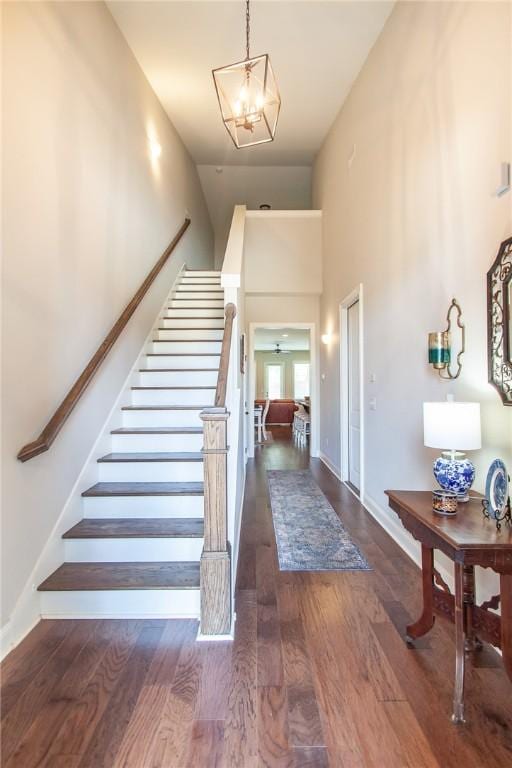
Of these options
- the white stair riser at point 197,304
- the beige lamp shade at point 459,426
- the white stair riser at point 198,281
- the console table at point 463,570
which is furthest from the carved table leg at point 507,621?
the white stair riser at point 198,281

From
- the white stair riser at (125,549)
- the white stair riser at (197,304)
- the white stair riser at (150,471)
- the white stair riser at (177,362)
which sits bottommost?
the white stair riser at (125,549)

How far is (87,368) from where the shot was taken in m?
2.60

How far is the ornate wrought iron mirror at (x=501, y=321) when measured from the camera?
1733 mm

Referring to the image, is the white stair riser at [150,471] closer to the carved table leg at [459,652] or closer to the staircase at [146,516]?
the staircase at [146,516]

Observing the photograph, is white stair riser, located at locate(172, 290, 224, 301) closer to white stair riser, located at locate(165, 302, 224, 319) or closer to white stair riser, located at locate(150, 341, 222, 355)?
white stair riser, located at locate(165, 302, 224, 319)

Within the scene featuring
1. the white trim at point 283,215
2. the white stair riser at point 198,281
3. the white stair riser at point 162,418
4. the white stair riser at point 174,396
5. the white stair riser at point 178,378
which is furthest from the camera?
the white trim at point 283,215

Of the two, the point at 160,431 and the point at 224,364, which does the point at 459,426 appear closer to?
the point at 224,364

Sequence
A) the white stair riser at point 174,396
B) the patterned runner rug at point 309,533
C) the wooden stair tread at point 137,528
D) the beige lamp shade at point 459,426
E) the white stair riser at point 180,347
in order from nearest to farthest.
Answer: the beige lamp shade at point 459,426 → the wooden stair tread at point 137,528 → the patterned runner rug at point 309,533 → the white stair riser at point 174,396 → the white stair riser at point 180,347

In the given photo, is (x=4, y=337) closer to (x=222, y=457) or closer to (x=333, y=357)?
(x=222, y=457)

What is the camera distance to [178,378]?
3725 mm

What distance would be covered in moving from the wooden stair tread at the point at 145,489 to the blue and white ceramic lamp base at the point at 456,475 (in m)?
1.46

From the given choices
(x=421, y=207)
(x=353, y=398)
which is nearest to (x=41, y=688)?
(x=421, y=207)

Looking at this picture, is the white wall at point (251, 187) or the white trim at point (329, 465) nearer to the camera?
the white trim at point (329, 465)

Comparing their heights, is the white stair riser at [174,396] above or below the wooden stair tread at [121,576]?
above
